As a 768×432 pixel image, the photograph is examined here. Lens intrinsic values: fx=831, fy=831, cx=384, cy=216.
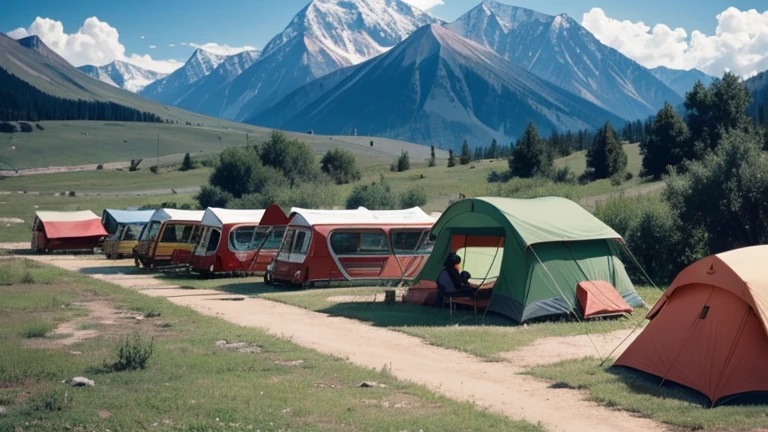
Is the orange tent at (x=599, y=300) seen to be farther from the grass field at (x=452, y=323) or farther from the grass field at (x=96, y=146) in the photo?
the grass field at (x=96, y=146)

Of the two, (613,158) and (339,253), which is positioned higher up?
(613,158)

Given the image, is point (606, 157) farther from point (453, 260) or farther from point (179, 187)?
point (453, 260)

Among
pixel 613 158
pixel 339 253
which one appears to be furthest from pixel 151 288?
pixel 613 158

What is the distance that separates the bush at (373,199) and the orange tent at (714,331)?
35537 millimetres

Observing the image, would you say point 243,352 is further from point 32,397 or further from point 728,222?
point 728,222

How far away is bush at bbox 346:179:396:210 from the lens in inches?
1870

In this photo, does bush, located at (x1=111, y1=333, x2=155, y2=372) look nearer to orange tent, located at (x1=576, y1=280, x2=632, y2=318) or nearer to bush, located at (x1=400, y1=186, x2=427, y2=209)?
orange tent, located at (x1=576, y1=280, x2=632, y2=318)

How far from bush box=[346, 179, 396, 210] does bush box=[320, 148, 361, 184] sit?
2990 cm

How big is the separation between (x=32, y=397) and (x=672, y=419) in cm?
718

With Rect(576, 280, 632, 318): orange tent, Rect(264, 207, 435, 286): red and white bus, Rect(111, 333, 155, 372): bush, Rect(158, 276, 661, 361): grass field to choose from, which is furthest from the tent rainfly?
Rect(111, 333, 155, 372): bush

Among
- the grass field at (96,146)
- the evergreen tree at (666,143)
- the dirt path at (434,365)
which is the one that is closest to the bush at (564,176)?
the evergreen tree at (666,143)

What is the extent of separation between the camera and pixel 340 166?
82500 mm

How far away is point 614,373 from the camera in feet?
36.7

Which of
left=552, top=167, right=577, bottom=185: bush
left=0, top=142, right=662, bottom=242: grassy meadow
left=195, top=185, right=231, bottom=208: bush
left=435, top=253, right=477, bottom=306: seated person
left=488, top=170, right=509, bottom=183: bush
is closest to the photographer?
left=435, top=253, right=477, bottom=306: seated person
